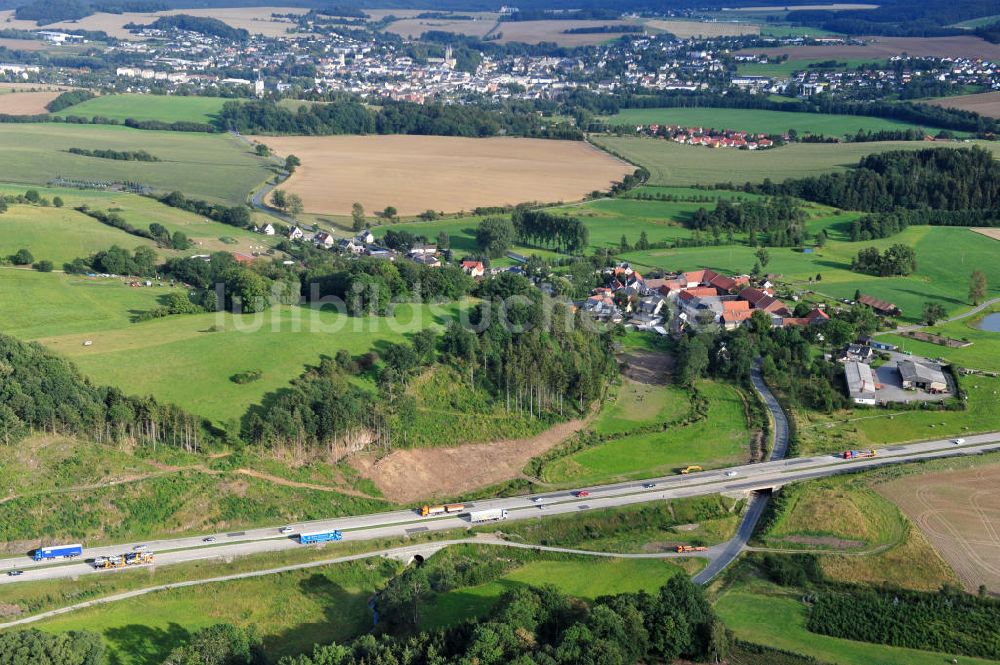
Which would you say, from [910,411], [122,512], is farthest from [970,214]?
[122,512]

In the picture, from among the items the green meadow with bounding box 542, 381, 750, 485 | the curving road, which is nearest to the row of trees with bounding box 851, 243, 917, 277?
the curving road

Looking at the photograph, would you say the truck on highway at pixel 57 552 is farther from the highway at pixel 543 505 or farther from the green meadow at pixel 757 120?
the green meadow at pixel 757 120

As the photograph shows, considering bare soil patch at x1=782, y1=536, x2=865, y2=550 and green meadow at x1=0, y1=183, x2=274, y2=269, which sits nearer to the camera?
bare soil patch at x1=782, y1=536, x2=865, y2=550

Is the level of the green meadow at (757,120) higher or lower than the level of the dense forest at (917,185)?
higher

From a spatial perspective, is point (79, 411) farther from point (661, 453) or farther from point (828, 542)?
point (828, 542)

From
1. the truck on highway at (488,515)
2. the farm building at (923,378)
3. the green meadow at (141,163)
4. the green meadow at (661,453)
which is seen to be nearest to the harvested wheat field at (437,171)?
the green meadow at (141,163)

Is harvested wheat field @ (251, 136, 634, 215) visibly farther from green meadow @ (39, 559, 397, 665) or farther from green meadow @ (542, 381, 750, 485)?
green meadow @ (39, 559, 397, 665)
